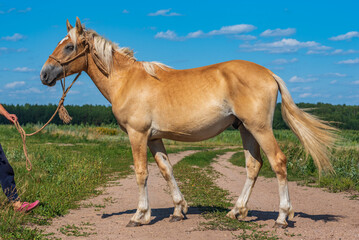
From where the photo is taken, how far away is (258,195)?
8.55 metres

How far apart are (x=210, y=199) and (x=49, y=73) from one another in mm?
4126

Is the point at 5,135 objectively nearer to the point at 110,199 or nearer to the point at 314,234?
the point at 110,199

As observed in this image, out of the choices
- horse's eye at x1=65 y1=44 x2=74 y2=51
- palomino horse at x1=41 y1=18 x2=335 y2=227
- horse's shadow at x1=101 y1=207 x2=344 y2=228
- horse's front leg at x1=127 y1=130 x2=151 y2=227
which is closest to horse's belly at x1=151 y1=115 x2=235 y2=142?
palomino horse at x1=41 y1=18 x2=335 y2=227

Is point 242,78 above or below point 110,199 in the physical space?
above

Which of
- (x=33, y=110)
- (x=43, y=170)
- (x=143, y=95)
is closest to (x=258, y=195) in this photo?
(x=143, y=95)

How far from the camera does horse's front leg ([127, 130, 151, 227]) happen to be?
543 centimetres

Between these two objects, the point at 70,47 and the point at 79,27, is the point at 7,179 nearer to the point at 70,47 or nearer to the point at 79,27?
the point at 70,47

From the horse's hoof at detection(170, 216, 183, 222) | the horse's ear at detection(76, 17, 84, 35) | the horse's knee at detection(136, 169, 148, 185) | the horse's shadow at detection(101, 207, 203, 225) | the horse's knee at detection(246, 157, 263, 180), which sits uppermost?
the horse's ear at detection(76, 17, 84, 35)

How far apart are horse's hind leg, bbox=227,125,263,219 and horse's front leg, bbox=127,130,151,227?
1368 mm

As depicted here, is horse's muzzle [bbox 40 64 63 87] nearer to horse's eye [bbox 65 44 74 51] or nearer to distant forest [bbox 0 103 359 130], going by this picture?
horse's eye [bbox 65 44 74 51]

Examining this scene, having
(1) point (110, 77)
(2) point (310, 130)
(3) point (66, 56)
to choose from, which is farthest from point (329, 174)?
(3) point (66, 56)

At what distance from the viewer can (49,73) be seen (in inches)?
227

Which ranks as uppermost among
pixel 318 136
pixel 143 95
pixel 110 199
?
pixel 143 95

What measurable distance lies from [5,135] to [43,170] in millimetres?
16627
